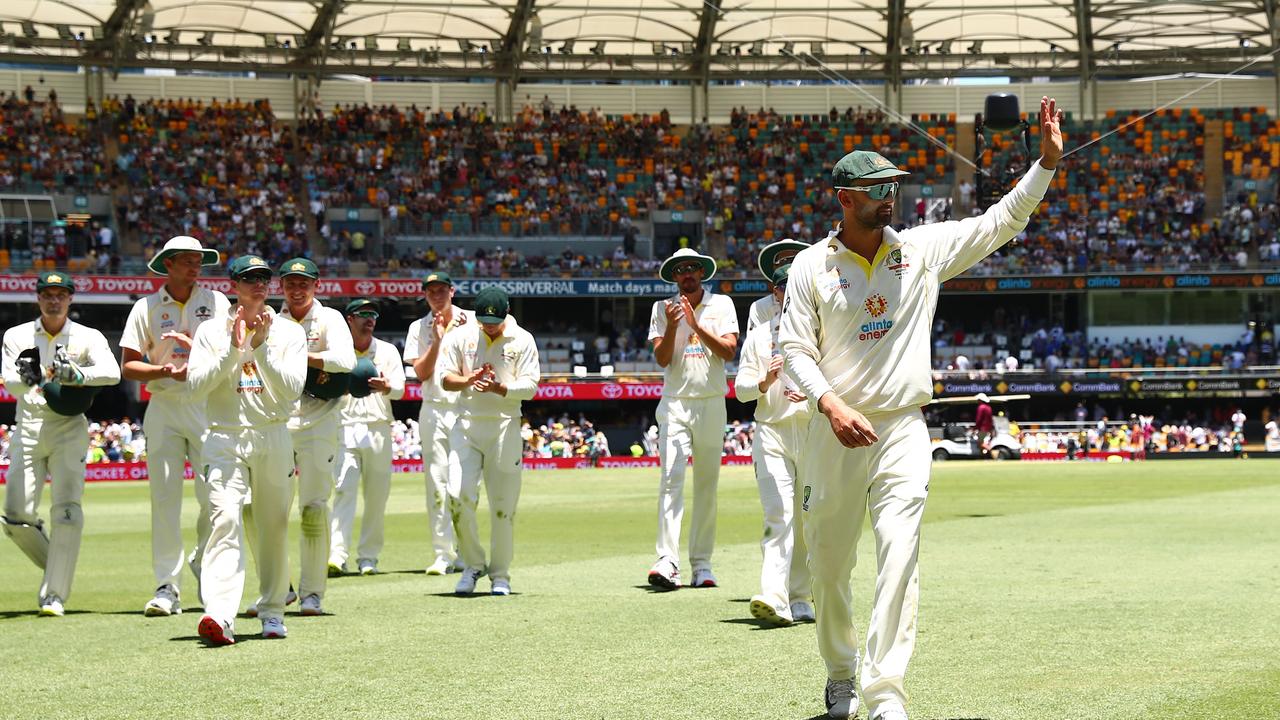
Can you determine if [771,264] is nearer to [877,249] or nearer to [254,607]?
[877,249]

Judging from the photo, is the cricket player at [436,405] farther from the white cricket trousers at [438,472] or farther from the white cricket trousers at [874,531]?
the white cricket trousers at [874,531]

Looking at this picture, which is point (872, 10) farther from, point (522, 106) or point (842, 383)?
point (842, 383)

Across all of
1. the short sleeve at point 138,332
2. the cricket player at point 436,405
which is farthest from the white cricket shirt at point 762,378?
the short sleeve at point 138,332

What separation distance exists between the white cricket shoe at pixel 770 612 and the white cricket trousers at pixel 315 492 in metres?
2.82

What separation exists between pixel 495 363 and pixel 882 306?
232 inches

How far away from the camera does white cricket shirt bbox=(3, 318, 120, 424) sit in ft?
35.1

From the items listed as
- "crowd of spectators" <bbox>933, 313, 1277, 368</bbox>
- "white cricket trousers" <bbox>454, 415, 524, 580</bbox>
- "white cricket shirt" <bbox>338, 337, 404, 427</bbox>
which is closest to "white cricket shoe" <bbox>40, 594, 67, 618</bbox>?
"white cricket trousers" <bbox>454, 415, 524, 580</bbox>

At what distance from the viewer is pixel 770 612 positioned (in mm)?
9273

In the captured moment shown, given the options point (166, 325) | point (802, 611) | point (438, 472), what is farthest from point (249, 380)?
point (438, 472)

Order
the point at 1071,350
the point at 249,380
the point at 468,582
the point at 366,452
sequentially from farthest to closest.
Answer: the point at 1071,350
the point at 366,452
the point at 468,582
the point at 249,380

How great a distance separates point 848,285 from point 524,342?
5.87 m

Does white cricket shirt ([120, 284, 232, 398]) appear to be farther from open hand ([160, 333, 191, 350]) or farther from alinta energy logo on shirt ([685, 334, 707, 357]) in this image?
alinta energy logo on shirt ([685, 334, 707, 357])

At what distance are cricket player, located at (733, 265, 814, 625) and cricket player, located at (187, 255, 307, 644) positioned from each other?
2.81 meters

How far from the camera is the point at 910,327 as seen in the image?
6551 millimetres
